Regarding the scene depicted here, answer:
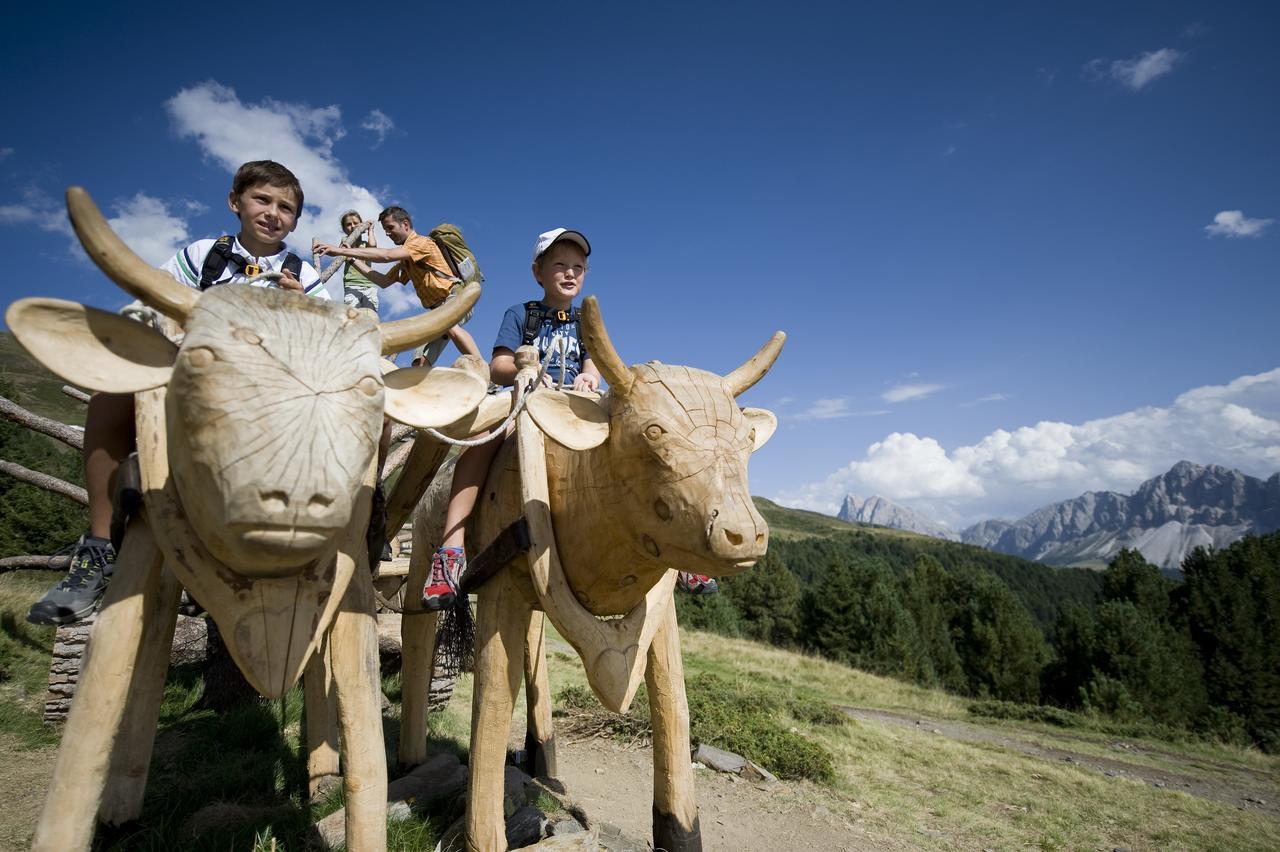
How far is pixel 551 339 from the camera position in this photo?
13.8ft

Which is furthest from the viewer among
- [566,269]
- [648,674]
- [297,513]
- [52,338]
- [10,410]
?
[10,410]

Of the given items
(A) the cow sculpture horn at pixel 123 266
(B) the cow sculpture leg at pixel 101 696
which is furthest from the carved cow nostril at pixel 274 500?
(B) the cow sculpture leg at pixel 101 696

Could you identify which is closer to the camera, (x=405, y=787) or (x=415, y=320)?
(x=415, y=320)

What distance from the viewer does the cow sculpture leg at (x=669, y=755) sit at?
328 centimetres

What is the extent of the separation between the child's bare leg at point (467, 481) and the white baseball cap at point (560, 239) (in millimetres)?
1319

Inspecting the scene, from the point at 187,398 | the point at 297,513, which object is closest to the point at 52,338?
the point at 187,398

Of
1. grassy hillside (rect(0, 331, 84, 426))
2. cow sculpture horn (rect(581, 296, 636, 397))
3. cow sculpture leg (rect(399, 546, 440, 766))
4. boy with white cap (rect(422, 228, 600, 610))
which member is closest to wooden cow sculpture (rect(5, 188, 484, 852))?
cow sculpture horn (rect(581, 296, 636, 397))

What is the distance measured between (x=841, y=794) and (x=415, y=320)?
686cm

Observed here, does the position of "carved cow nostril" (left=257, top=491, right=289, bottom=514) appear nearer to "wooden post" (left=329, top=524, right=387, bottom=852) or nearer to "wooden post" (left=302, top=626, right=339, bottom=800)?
"wooden post" (left=329, top=524, right=387, bottom=852)

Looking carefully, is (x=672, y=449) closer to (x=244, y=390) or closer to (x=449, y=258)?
(x=244, y=390)

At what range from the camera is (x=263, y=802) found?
169 inches

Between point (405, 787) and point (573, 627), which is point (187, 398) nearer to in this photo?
point (573, 627)

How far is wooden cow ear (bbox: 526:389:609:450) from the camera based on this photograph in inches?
104

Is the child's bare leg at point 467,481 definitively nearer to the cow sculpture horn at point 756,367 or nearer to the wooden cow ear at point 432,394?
the wooden cow ear at point 432,394
